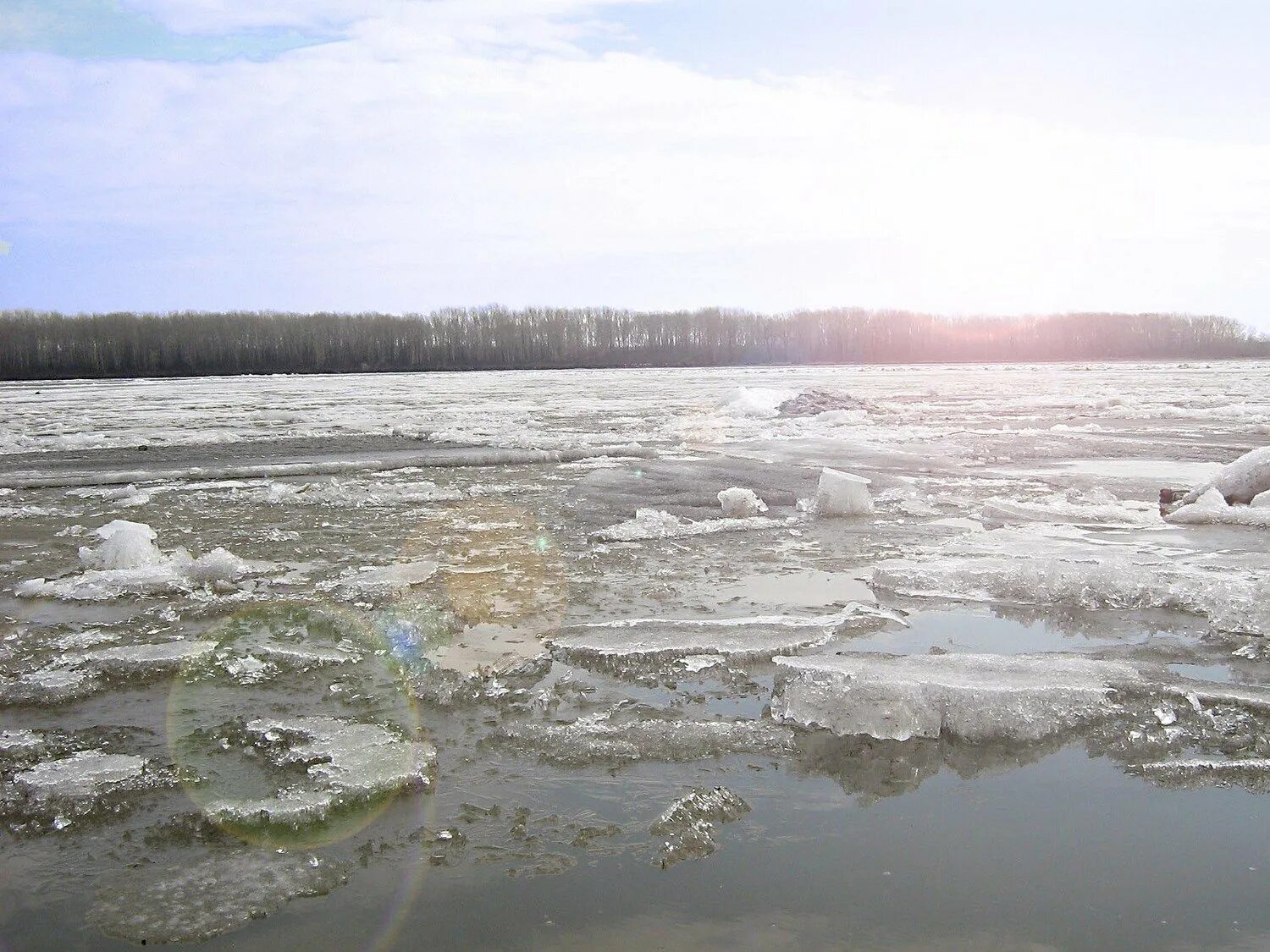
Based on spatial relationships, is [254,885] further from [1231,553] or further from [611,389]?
[611,389]

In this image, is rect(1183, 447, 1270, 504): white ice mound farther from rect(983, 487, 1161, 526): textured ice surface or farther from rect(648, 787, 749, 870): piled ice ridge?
rect(648, 787, 749, 870): piled ice ridge

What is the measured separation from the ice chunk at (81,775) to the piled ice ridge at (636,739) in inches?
45.4

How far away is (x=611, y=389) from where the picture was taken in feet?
109

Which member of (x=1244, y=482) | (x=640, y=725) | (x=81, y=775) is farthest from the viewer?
(x=1244, y=482)

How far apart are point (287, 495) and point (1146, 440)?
11.2m

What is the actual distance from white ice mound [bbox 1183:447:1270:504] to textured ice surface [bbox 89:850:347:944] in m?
7.27

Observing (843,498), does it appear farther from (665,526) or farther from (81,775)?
(81,775)

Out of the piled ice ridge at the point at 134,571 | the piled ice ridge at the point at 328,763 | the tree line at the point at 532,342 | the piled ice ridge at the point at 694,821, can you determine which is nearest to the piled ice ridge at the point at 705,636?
the piled ice ridge at the point at 328,763

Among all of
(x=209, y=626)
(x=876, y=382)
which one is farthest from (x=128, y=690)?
(x=876, y=382)

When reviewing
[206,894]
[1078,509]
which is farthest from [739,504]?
[206,894]

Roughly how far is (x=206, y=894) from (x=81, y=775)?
914mm

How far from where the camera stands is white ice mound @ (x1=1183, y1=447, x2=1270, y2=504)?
760cm

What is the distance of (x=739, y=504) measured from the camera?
760 centimetres

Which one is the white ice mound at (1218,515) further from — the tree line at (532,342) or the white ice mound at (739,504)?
the tree line at (532,342)
